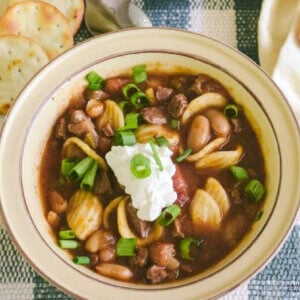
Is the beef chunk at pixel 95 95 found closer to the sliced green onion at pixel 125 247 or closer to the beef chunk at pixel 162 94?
the beef chunk at pixel 162 94

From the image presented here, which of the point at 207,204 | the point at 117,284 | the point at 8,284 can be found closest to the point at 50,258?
the point at 117,284

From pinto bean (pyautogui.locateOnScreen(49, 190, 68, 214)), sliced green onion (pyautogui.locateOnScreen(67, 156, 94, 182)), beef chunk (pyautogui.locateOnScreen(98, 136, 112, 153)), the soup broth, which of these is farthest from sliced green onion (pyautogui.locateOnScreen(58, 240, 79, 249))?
beef chunk (pyautogui.locateOnScreen(98, 136, 112, 153))

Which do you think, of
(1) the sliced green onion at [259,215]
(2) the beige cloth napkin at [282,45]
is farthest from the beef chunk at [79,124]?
(2) the beige cloth napkin at [282,45]

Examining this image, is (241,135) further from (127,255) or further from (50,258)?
(50,258)

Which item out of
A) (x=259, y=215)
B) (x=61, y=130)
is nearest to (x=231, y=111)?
(x=259, y=215)

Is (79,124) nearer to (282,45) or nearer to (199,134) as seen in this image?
(199,134)

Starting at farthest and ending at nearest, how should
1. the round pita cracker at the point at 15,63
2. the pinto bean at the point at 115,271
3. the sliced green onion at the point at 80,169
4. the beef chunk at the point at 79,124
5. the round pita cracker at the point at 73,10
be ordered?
the round pita cracker at the point at 73,10
the round pita cracker at the point at 15,63
the beef chunk at the point at 79,124
the sliced green onion at the point at 80,169
the pinto bean at the point at 115,271
